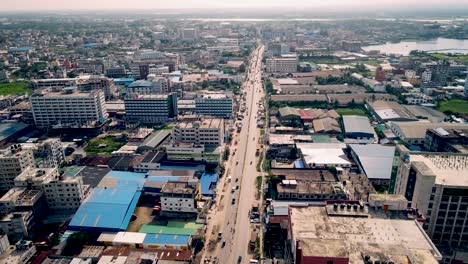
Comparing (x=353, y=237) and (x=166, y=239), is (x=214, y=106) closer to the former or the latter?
(x=166, y=239)

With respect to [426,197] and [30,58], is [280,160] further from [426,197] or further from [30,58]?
[30,58]

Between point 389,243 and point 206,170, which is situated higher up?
point 389,243

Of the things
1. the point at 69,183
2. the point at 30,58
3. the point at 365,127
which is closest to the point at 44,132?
the point at 69,183

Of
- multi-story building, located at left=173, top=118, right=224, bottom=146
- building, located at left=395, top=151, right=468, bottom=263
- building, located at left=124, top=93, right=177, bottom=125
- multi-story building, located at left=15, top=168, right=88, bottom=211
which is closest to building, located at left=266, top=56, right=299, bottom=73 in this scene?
building, located at left=124, top=93, right=177, bottom=125

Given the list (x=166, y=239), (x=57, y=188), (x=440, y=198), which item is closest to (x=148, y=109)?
(x=57, y=188)

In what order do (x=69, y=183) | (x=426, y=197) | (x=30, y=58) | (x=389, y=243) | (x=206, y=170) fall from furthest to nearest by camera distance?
(x=30, y=58), (x=206, y=170), (x=69, y=183), (x=426, y=197), (x=389, y=243)

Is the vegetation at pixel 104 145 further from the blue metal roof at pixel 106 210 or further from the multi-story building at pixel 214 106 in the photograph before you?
the blue metal roof at pixel 106 210
